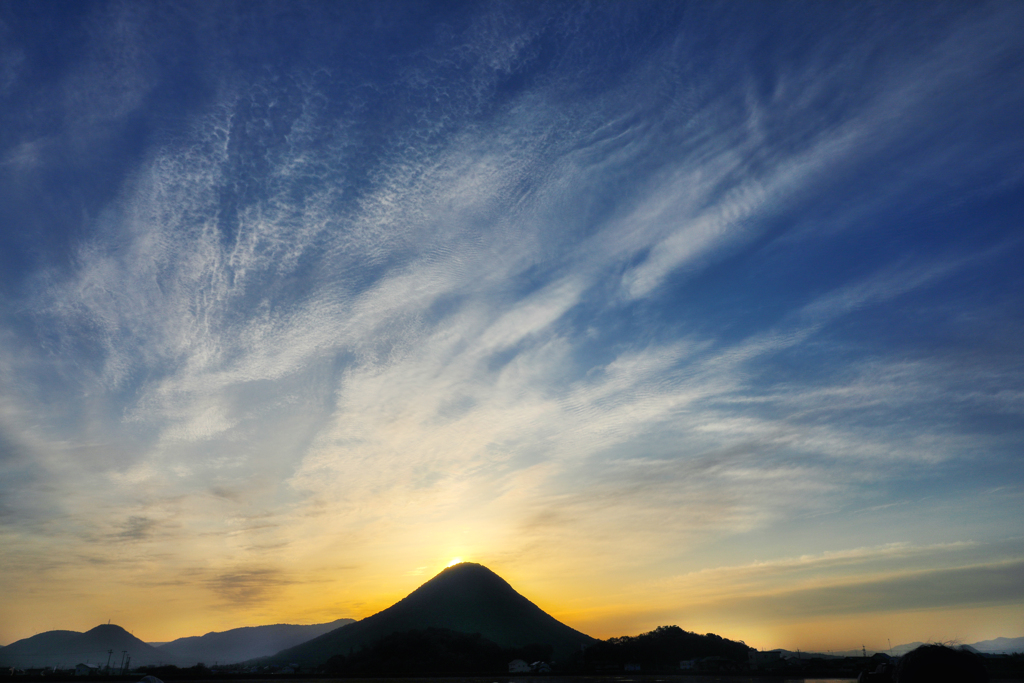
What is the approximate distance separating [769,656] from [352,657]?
459ft

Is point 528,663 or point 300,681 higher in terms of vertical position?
point 300,681

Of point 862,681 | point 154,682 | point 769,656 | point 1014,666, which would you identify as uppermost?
point 862,681

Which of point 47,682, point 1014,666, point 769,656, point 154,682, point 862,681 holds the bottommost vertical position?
point 769,656

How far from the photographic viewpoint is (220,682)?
80938mm

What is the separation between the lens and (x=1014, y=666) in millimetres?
103938

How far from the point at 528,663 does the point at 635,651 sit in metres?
33.1

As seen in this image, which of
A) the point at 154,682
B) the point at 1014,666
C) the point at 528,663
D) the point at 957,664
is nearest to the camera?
the point at 957,664

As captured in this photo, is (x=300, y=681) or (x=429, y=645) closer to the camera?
(x=300, y=681)

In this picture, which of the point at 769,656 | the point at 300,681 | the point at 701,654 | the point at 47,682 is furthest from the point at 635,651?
the point at 47,682

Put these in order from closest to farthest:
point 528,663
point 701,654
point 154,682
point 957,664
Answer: point 957,664 → point 154,682 → point 528,663 → point 701,654

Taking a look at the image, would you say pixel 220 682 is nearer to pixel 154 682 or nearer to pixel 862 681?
pixel 154 682

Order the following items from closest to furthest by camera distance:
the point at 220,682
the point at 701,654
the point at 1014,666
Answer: the point at 220,682 < the point at 1014,666 < the point at 701,654

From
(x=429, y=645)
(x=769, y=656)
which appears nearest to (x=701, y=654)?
(x=769, y=656)

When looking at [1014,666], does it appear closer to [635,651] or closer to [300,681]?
[635,651]
